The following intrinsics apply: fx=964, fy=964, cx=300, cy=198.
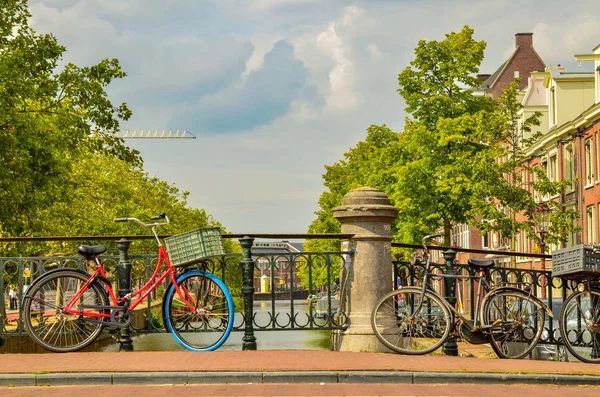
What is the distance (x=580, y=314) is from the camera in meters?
11.3

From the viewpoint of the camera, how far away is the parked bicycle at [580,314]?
11.1 m

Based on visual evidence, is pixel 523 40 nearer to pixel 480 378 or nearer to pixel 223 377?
pixel 480 378

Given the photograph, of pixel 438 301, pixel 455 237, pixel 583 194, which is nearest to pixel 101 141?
pixel 438 301

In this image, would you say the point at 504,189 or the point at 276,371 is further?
the point at 504,189

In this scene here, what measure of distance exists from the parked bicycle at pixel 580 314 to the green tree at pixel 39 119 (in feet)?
47.0

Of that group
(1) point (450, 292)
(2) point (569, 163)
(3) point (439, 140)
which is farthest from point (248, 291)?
(2) point (569, 163)

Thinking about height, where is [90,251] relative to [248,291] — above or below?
above

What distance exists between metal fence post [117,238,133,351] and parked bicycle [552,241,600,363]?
5.01 m

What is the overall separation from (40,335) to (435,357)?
448 cm

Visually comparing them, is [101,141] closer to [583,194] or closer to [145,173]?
[583,194]

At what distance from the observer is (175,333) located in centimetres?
1091

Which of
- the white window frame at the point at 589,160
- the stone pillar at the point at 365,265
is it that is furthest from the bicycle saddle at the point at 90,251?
the white window frame at the point at 589,160

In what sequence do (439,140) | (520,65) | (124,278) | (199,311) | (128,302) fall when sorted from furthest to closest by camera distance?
(520,65) < (439,140) < (124,278) < (128,302) < (199,311)

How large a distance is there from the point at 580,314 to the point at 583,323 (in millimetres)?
141
